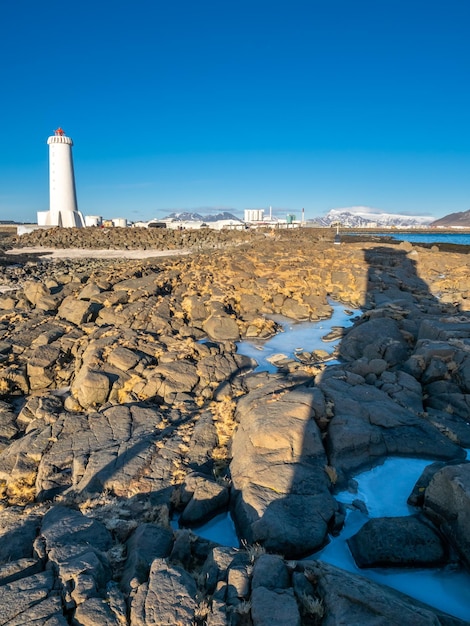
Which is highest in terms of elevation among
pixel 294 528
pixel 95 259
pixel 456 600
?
pixel 95 259

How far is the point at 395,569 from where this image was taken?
15.8 ft

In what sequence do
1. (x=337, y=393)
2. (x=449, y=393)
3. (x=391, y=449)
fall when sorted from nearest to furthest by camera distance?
(x=391, y=449)
(x=337, y=393)
(x=449, y=393)

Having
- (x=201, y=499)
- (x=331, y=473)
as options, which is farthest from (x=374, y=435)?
(x=201, y=499)

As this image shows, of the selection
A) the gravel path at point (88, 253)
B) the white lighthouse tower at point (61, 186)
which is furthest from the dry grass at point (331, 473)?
the white lighthouse tower at point (61, 186)

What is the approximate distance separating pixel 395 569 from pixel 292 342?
29.3 feet

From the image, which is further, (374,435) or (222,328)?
(222,328)

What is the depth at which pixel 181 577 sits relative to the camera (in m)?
3.94

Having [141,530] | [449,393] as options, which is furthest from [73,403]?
[449,393]

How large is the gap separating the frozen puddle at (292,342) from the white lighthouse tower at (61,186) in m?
54.8

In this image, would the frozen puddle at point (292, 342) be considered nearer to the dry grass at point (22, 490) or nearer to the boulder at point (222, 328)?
the boulder at point (222, 328)

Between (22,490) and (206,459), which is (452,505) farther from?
(22,490)

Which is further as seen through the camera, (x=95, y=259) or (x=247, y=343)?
(x=95, y=259)

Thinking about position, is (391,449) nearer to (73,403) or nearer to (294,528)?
(294,528)

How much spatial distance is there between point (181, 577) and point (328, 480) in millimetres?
3013
